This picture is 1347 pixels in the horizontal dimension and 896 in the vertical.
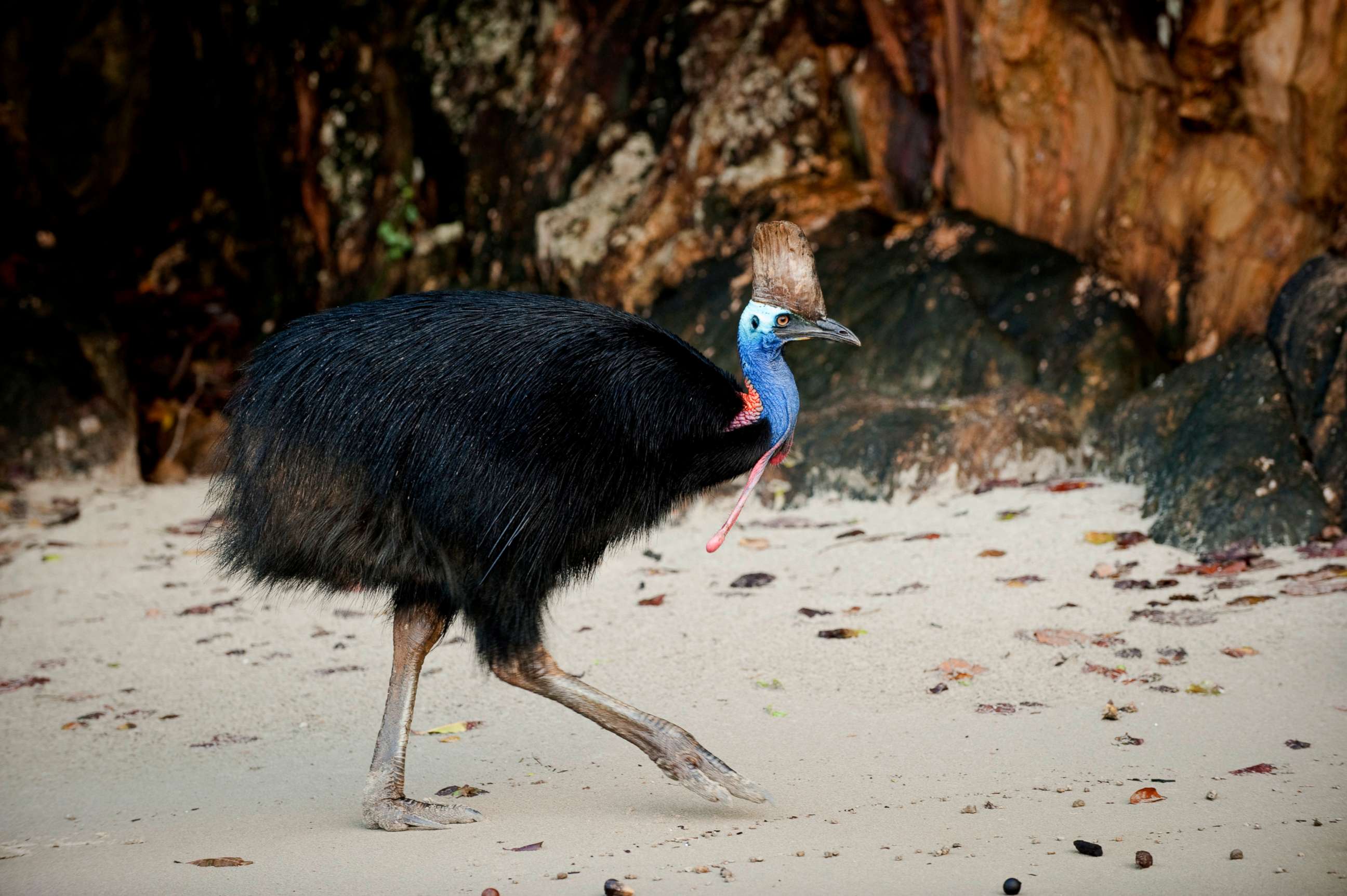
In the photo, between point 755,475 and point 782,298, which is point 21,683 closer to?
point 755,475

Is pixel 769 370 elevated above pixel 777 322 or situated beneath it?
situated beneath

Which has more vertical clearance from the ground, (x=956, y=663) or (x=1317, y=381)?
(x=1317, y=381)

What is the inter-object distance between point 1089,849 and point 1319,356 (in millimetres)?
3790

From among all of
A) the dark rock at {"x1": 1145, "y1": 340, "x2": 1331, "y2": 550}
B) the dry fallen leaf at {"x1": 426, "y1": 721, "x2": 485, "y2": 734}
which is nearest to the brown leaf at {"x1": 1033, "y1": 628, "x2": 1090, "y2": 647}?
the dark rock at {"x1": 1145, "y1": 340, "x2": 1331, "y2": 550}

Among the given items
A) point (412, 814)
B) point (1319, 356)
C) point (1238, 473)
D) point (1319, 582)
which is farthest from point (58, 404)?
point (1319, 582)

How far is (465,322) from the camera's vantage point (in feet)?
13.9

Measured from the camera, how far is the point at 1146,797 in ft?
12.3

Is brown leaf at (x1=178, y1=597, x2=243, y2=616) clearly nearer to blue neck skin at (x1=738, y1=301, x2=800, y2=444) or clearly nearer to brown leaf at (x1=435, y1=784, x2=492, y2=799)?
brown leaf at (x1=435, y1=784, x2=492, y2=799)

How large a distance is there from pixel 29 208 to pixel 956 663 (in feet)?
28.2

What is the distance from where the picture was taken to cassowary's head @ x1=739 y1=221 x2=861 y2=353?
4238mm

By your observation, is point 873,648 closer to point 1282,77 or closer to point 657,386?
point 657,386

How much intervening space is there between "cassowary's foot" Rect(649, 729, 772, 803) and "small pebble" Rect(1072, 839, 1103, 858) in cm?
90

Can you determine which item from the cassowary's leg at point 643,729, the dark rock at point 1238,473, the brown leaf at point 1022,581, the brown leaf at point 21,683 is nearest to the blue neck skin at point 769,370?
the cassowary's leg at point 643,729

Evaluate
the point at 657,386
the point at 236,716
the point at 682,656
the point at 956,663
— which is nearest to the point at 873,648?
the point at 956,663
